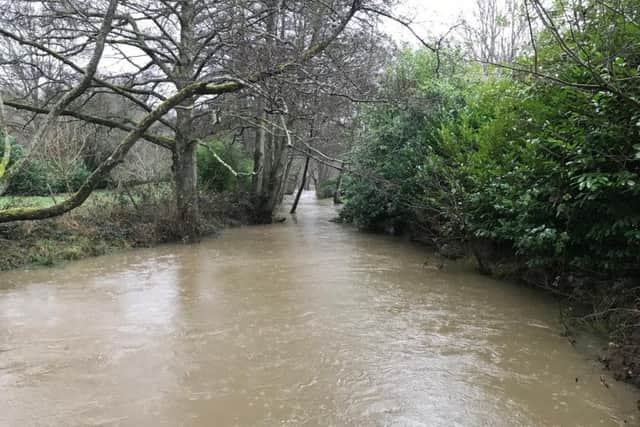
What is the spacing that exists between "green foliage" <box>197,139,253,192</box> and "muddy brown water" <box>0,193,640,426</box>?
9.78 metres

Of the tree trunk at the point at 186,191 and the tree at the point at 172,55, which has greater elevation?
the tree at the point at 172,55

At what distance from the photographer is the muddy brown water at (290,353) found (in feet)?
12.9

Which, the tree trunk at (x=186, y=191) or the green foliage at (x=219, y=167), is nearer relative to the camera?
the tree trunk at (x=186, y=191)

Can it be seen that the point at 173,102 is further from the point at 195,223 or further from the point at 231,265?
the point at 195,223

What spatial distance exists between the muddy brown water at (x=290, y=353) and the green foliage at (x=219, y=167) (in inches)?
385

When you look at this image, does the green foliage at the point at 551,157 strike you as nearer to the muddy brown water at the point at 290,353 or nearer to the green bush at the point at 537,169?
the green bush at the point at 537,169

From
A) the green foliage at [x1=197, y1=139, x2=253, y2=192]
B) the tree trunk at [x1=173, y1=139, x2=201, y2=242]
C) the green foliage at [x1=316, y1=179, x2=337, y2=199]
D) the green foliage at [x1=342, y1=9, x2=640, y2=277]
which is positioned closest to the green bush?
the green foliage at [x1=342, y1=9, x2=640, y2=277]

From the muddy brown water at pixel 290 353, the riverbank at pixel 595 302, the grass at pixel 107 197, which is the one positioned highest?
the grass at pixel 107 197

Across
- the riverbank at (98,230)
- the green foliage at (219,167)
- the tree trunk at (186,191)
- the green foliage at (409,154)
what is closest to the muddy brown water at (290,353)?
the riverbank at (98,230)

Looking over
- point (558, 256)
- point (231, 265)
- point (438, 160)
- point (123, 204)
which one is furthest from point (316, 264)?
point (123, 204)

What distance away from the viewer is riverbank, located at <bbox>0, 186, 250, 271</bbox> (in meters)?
10.2

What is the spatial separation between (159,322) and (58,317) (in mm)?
1562

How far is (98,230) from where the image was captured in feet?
40.0

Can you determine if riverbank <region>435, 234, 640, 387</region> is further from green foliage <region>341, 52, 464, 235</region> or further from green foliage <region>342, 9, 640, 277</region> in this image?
green foliage <region>341, 52, 464, 235</region>
